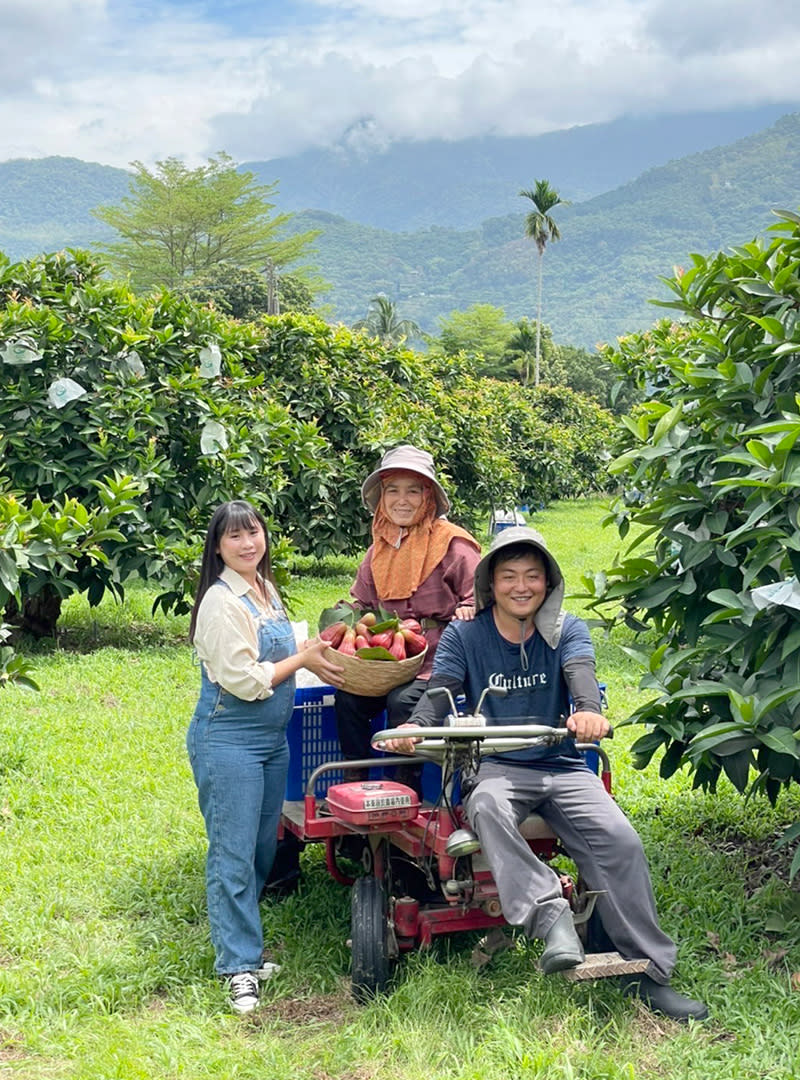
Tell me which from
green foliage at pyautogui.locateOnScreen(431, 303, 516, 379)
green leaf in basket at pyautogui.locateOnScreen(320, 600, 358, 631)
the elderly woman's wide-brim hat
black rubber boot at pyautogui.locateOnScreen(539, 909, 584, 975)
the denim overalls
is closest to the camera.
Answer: black rubber boot at pyautogui.locateOnScreen(539, 909, 584, 975)

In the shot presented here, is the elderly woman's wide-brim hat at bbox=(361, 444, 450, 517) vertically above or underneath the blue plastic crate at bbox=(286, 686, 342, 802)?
above

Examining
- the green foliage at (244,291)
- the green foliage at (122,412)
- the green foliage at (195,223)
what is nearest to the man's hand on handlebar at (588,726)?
the green foliage at (122,412)

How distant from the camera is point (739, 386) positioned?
4219 mm

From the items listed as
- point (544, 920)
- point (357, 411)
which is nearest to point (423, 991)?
point (544, 920)

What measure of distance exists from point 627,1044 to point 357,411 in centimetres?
981

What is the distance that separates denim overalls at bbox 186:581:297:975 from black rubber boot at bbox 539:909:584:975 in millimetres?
1094

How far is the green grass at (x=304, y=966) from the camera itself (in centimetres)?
346

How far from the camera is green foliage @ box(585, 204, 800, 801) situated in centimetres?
377

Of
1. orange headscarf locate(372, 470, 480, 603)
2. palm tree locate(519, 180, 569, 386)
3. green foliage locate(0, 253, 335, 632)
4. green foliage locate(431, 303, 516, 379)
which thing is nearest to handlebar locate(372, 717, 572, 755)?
orange headscarf locate(372, 470, 480, 603)

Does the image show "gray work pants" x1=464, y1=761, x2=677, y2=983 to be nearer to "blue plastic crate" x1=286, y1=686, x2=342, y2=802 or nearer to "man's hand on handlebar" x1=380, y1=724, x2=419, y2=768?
"man's hand on handlebar" x1=380, y1=724, x2=419, y2=768

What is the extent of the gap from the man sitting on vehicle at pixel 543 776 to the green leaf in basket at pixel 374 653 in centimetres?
18

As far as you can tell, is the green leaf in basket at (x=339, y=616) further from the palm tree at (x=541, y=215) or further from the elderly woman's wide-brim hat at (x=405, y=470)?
the palm tree at (x=541, y=215)

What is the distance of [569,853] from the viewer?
391 cm

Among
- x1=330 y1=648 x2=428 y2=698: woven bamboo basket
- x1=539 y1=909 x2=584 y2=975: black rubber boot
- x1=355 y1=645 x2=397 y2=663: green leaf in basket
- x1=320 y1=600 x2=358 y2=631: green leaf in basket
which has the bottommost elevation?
x1=539 y1=909 x2=584 y2=975: black rubber boot
